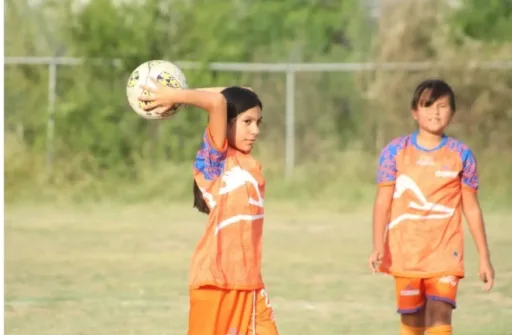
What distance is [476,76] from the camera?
18.5 metres

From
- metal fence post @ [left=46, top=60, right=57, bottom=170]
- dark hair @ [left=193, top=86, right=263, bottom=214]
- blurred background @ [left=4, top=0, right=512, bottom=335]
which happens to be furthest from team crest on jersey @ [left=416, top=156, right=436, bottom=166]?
metal fence post @ [left=46, top=60, right=57, bottom=170]

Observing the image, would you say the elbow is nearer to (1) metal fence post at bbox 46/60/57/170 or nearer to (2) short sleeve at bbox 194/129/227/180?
(2) short sleeve at bbox 194/129/227/180

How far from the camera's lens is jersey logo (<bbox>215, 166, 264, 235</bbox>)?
18.0 feet

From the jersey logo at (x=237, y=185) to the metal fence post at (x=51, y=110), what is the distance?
13.0m

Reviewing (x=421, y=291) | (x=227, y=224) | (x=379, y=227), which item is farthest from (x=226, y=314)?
(x=421, y=291)

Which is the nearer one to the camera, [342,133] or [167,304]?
[167,304]

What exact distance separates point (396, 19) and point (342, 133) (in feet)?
6.29

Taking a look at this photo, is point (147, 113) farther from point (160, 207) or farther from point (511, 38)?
point (511, 38)

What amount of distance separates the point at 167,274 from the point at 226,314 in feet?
18.1

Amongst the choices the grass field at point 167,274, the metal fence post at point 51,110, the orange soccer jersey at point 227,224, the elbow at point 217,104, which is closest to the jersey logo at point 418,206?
the orange soccer jersey at point 227,224

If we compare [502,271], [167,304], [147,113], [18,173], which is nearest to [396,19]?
[18,173]

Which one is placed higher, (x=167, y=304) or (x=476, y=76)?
(x=476, y=76)

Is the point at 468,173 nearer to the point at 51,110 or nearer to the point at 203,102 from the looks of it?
the point at 203,102

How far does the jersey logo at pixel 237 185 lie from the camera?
5.50 m
